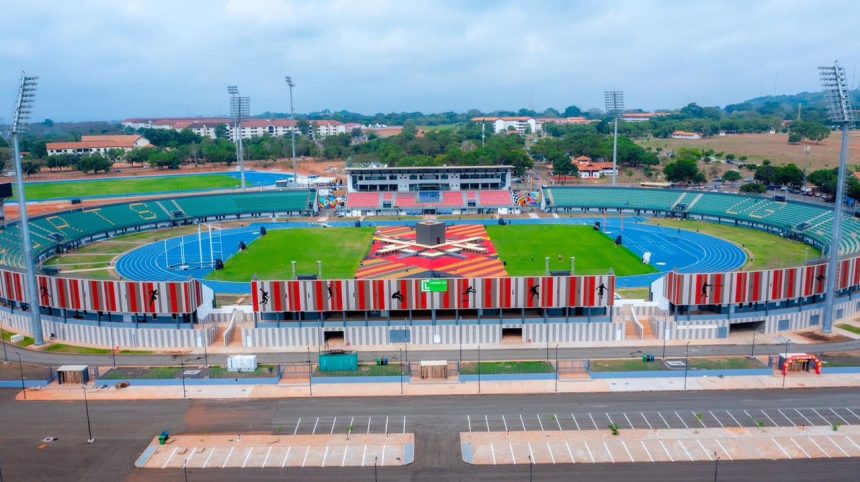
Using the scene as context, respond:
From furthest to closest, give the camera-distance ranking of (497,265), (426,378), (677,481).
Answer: (497,265) → (426,378) → (677,481)

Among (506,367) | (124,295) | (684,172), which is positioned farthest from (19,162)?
(684,172)

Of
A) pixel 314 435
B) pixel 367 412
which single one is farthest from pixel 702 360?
pixel 314 435

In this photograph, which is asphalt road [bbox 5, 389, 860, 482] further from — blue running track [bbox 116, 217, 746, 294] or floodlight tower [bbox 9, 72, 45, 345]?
blue running track [bbox 116, 217, 746, 294]

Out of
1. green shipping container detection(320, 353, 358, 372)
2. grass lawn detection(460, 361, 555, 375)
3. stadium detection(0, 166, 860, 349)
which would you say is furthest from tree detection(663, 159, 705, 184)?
green shipping container detection(320, 353, 358, 372)

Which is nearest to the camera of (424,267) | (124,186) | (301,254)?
(424,267)

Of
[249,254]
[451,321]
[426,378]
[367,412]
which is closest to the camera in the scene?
[367,412]

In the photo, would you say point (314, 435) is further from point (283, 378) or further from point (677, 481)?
point (677, 481)

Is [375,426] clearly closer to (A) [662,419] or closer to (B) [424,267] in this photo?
(A) [662,419]
